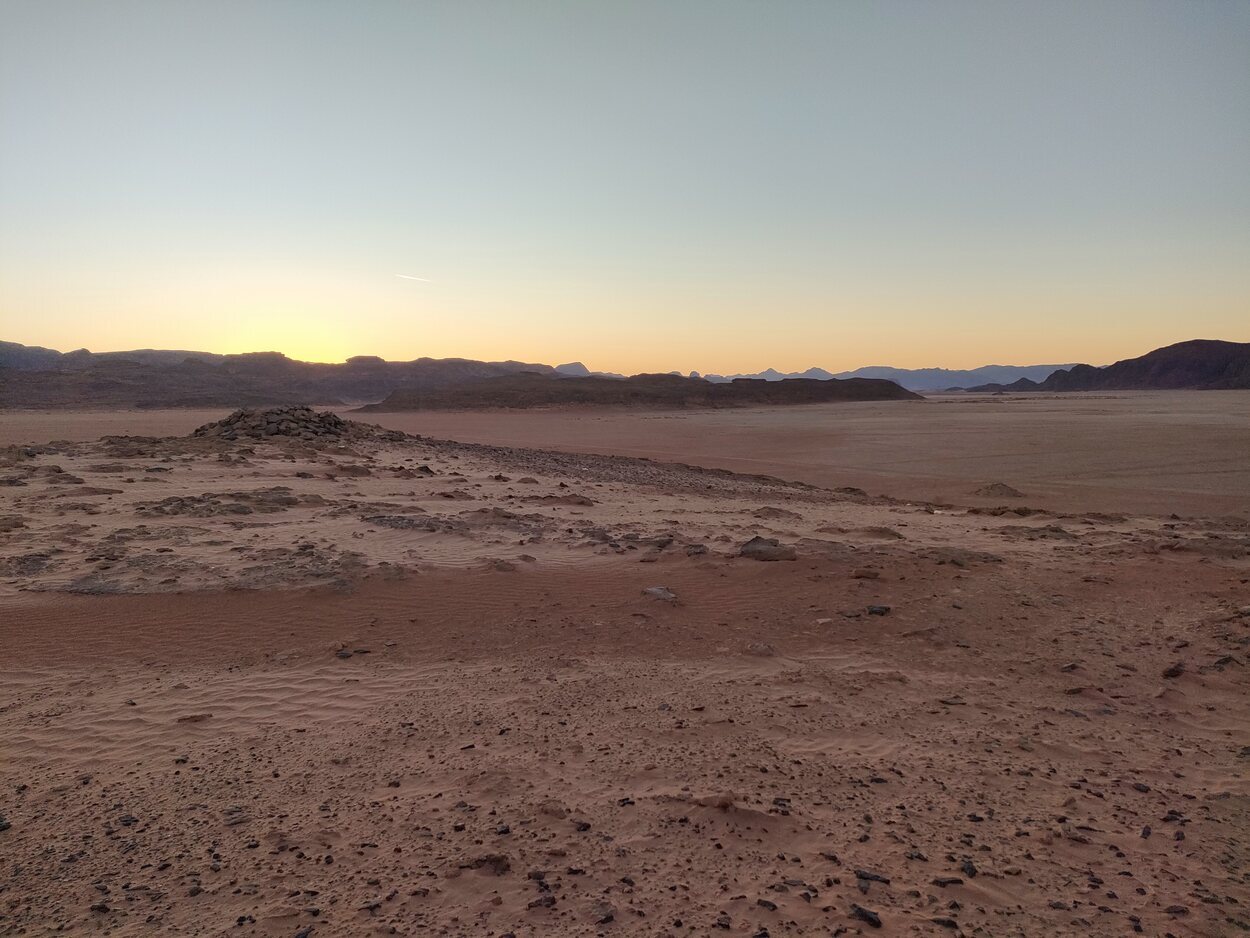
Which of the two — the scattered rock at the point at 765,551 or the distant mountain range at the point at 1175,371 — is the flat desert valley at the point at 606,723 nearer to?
the scattered rock at the point at 765,551

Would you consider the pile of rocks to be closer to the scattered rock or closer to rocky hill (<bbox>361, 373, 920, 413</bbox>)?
the scattered rock

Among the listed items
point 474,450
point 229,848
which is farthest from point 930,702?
point 474,450

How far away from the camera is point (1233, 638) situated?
243 inches

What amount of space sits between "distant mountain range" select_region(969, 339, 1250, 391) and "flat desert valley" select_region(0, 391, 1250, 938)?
131 meters

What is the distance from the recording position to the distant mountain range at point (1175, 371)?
112938 mm

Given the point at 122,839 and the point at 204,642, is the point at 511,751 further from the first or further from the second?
the point at 204,642

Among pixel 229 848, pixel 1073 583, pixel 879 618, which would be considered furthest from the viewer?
pixel 1073 583

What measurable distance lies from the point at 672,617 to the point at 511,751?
9.30 ft

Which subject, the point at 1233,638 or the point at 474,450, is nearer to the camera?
the point at 1233,638

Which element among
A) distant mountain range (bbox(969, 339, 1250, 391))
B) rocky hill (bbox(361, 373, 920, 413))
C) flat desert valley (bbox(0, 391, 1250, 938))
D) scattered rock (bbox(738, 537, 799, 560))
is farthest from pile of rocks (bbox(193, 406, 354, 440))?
distant mountain range (bbox(969, 339, 1250, 391))

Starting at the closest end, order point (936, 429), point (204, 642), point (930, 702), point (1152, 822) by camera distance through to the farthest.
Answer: point (1152, 822)
point (930, 702)
point (204, 642)
point (936, 429)

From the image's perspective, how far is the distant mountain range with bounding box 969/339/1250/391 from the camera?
113 meters

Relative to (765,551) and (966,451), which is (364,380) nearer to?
(966,451)

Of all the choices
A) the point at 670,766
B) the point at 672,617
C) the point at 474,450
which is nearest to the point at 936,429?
the point at 474,450
